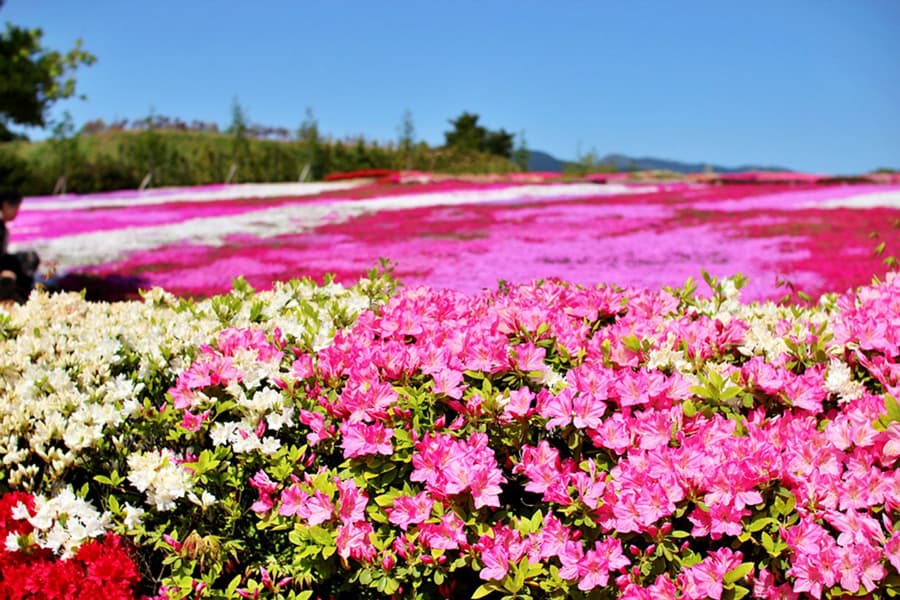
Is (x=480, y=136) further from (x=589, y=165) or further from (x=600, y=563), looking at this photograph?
(x=600, y=563)

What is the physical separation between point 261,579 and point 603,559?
1383 millimetres

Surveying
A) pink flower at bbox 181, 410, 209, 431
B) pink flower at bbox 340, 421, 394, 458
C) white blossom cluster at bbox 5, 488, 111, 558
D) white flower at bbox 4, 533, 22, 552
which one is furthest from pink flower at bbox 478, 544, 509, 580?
white flower at bbox 4, 533, 22, 552

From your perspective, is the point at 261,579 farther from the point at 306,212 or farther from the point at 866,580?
the point at 306,212

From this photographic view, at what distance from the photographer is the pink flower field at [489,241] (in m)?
10.8

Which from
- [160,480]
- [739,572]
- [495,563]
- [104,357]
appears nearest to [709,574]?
[739,572]

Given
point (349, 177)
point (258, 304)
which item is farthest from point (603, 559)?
point (349, 177)

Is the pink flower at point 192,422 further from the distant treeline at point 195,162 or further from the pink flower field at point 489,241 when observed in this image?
the distant treeline at point 195,162

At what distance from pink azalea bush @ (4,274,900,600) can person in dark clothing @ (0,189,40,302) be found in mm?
4928

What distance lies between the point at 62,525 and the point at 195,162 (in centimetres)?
4989

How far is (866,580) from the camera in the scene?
98.7 inches

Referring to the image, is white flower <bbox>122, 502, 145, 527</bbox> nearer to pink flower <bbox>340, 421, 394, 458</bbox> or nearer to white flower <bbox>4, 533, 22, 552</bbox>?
white flower <bbox>4, 533, 22, 552</bbox>

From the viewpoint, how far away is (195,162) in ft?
163

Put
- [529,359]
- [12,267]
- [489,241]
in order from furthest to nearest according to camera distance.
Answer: [489,241], [12,267], [529,359]

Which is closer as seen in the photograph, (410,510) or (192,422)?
(410,510)
